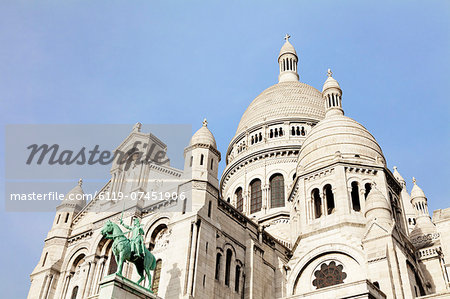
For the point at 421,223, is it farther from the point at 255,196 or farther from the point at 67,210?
the point at 67,210

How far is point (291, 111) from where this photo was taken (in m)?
54.4

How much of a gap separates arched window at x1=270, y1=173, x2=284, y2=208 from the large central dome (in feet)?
24.0

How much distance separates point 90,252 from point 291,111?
28.8 m

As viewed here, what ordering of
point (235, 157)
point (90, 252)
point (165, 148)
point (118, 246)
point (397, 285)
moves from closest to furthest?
point (118, 246), point (397, 285), point (90, 252), point (165, 148), point (235, 157)

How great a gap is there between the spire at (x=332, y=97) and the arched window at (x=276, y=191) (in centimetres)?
866

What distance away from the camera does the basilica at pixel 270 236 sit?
2808 cm

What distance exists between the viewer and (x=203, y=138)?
31906 millimetres

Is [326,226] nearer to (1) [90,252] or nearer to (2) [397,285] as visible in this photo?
(2) [397,285]

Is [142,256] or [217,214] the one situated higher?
[217,214]

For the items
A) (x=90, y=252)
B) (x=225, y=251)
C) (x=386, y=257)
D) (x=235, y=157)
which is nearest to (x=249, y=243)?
(x=225, y=251)

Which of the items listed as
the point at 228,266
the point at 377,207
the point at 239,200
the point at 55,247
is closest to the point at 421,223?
the point at 239,200

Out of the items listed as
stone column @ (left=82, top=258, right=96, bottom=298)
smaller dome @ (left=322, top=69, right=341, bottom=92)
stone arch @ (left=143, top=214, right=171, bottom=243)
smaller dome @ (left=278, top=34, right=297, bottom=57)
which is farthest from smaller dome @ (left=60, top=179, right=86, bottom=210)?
smaller dome @ (left=278, top=34, right=297, bottom=57)

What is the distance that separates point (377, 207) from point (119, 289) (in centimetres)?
1750

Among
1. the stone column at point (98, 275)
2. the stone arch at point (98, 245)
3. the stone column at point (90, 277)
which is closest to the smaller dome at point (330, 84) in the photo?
the stone arch at point (98, 245)
